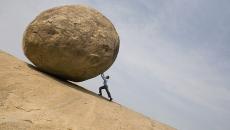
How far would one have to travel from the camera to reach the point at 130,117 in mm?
10633

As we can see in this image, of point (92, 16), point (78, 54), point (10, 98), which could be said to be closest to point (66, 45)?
point (78, 54)

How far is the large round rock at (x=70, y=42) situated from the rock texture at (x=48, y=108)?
77 cm

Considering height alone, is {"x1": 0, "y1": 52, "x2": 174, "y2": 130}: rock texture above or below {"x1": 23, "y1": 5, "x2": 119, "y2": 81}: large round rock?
below

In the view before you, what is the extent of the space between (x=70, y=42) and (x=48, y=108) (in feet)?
8.98

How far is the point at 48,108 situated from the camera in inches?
363

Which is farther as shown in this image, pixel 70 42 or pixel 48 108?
pixel 70 42

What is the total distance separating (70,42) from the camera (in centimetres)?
1132

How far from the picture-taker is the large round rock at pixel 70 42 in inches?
448

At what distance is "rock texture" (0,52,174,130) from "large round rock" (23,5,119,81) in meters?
0.77

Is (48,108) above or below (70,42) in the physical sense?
below

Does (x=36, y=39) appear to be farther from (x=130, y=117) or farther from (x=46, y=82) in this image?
(x=130, y=117)

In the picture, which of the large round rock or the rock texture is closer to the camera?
the rock texture

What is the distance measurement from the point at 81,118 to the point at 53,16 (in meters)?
3.86

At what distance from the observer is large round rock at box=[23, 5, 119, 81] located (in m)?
11.4
